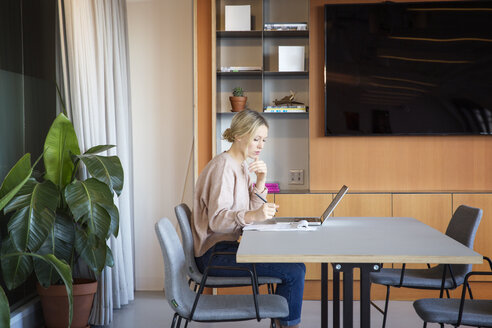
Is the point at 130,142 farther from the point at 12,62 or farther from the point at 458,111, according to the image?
the point at 458,111

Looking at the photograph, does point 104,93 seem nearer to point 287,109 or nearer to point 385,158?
point 287,109

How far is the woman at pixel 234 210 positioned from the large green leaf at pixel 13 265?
93cm

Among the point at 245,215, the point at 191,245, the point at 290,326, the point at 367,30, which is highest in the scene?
the point at 367,30

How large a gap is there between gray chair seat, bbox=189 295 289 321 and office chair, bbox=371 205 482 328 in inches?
35.3

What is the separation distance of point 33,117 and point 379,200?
2.65 meters

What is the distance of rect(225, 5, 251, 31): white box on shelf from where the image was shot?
471 centimetres

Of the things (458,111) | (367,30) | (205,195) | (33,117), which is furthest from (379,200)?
(33,117)

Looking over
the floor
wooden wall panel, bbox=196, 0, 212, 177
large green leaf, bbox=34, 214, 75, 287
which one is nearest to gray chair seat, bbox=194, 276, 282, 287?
large green leaf, bbox=34, 214, 75, 287

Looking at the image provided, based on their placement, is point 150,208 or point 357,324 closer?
point 357,324

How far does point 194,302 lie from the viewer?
7.95 feet

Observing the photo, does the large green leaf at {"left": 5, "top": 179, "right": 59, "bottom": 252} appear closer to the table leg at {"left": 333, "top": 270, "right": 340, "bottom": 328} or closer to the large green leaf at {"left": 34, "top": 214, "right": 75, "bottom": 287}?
the large green leaf at {"left": 34, "top": 214, "right": 75, "bottom": 287}

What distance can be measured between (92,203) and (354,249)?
1562 mm

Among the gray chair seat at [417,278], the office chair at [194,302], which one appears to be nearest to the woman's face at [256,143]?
the office chair at [194,302]

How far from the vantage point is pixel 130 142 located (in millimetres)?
4902
